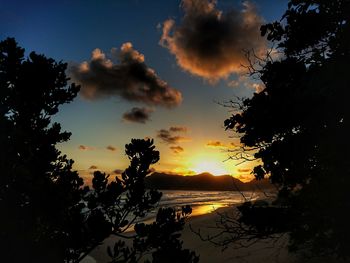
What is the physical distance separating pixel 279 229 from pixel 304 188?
1.08 metres

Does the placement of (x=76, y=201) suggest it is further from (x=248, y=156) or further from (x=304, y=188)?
(x=304, y=188)

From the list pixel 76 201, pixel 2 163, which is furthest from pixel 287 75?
pixel 2 163

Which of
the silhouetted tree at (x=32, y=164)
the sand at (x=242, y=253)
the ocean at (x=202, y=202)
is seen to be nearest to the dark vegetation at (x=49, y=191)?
the silhouetted tree at (x=32, y=164)

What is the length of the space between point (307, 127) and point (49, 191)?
237 inches

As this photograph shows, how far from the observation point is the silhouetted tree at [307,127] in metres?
7.23

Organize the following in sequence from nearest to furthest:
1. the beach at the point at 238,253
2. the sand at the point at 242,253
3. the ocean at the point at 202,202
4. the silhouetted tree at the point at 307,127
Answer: the silhouetted tree at the point at 307,127
the sand at the point at 242,253
the beach at the point at 238,253
the ocean at the point at 202,202

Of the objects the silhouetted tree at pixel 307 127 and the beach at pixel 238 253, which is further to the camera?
the beach at pixel 238 253

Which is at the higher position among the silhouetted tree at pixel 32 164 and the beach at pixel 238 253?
the silhouetted tree at pixel 32 164

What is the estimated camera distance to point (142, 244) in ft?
28.1

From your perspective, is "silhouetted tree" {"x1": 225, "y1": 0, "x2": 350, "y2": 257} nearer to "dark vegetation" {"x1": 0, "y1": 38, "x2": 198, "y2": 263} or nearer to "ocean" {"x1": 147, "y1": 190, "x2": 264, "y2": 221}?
"dark vegetation" {"x1": 0, "y1": 38, "x2": 198, "y2": 263}

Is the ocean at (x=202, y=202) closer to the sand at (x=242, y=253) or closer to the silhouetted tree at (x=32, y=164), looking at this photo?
the sand at (x=242, y=253)

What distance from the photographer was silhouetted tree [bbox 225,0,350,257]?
23.7ft

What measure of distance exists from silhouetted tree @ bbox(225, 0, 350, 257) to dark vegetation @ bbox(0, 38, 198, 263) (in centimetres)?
226

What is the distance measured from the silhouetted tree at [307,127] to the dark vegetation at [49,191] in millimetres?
2259
